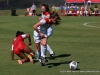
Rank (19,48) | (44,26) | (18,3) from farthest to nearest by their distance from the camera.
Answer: (18,3), (19,48), (44,26)

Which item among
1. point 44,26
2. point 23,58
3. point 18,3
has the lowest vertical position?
point 18,3

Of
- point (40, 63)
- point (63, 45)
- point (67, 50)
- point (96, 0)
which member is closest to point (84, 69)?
point (40, 63)

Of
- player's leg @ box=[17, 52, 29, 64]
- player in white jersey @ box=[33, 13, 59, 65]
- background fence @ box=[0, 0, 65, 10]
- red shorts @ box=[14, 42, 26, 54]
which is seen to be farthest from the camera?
background fence @ box=[0, 0, 65, 10]

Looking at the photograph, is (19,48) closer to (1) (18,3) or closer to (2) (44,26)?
(2) (44,26)

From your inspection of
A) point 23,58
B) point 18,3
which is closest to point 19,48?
point 23,58

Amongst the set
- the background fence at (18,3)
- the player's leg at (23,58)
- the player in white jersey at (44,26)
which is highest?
the player in white jersey at (44,26)

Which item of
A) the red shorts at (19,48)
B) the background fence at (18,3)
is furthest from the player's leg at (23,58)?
the background fence at (18,3)

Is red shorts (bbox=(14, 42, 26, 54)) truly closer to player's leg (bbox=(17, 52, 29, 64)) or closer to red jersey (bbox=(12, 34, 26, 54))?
red jersey (bbox=(12, 34, 26, 54))

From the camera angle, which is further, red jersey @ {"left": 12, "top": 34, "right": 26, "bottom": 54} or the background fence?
the background fence

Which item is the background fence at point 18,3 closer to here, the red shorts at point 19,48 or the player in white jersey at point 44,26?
the red shorts at point 19,48

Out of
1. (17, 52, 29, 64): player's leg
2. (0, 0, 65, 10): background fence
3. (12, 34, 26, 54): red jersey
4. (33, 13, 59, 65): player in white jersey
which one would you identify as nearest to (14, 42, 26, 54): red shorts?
(12, 34, 26, 54): red jersey

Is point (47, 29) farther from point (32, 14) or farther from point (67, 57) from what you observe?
point (32, 14)

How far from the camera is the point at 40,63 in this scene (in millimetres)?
12555

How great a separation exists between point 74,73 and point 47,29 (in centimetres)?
249
